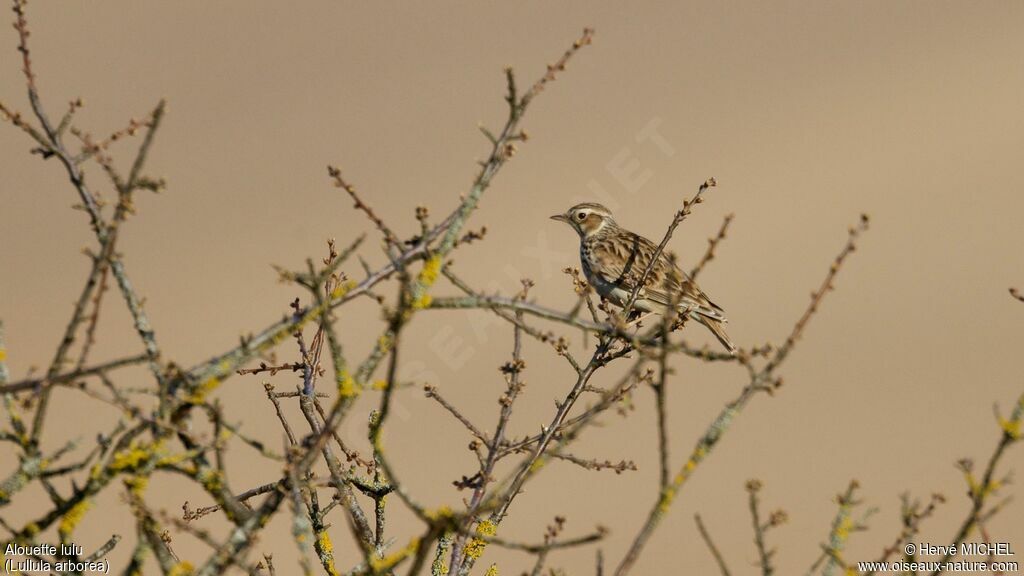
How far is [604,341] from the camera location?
6152 mm

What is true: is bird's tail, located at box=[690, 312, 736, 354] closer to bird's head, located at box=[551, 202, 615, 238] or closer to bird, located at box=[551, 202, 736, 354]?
bird, located at box=[551, 202, 736, 354]

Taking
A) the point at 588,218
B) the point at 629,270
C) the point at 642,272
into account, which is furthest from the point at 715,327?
the point at 588,218

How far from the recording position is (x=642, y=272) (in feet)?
35.7

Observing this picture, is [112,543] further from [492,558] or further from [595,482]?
[595,482]

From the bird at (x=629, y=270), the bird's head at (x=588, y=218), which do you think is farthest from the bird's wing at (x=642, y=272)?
the bird's head at (x=588, y=218)

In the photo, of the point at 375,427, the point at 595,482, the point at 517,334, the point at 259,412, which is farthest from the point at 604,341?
the point at 259,412

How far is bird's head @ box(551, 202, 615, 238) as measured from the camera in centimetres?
1288

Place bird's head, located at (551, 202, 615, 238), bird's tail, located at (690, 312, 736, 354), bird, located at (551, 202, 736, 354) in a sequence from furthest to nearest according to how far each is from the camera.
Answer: bird's head, located at (551, 202, 615, 238), bird's tail, located at (690, 312, 736, 354), bird, located at (551, 202, 736, 354)

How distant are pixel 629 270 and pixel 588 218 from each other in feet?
10.3

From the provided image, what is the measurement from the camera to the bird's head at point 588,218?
12.9 meters

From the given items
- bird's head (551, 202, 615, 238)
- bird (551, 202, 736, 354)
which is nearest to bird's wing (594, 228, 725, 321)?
bird (551, 202, 736, 354)

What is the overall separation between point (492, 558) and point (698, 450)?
Result: 1384 centimetres

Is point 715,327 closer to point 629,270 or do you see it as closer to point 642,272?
point 642,272

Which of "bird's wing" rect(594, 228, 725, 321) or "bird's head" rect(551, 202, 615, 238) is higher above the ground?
"bird's head" rect(551, 202, 615, 238)
